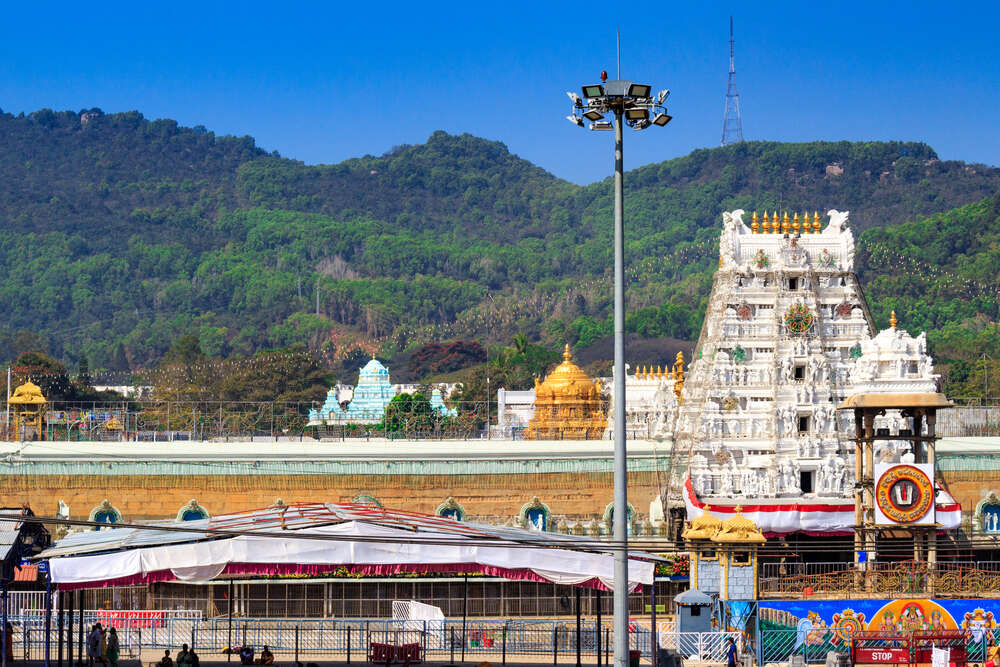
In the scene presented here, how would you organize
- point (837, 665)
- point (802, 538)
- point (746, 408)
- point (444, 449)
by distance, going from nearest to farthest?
point (837, 665)
point (802, 538)
point (746, 408)
point (444, 449)

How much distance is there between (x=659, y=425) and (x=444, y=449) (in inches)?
441

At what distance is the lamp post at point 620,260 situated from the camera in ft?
84.2

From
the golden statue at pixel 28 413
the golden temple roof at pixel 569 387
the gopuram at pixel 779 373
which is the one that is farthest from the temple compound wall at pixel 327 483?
the golden temple roof at pixel 569 387

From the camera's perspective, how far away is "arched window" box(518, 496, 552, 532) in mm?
58875

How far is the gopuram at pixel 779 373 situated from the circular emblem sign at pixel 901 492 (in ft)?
34.1

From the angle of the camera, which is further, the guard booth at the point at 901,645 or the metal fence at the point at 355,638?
the metal fence at the point at 355,638

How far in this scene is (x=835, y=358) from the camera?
5788cm

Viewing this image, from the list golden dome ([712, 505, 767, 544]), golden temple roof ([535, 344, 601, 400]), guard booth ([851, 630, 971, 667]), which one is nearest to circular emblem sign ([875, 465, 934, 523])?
golden dome ([712, 505, 767, 544])

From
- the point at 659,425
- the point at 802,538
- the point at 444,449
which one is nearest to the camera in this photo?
the point at 802,538

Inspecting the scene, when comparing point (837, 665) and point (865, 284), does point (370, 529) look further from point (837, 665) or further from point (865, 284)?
point (865, 284)

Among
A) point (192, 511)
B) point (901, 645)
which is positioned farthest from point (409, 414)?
point (901, 645)

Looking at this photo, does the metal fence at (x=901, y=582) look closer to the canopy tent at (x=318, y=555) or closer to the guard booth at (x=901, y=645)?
the guard booth at (x=901, y=645)

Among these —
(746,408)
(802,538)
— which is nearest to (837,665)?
(802,538)

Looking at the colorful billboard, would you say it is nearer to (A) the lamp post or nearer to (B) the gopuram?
(A) the lamp post
